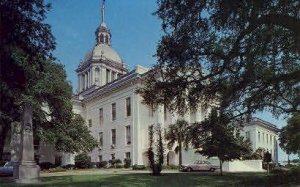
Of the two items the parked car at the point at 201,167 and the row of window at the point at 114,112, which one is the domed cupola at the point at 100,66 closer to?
the row of window at the point at 114,112

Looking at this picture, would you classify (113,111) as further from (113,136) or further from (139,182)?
(139,182)

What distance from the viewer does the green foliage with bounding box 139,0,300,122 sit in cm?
1470

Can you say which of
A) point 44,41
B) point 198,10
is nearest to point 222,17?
point 198,10

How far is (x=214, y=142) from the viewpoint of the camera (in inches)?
1193

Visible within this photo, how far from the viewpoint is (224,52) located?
695 inches

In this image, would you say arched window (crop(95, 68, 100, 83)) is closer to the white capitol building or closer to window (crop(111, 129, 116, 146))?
the white capitol building

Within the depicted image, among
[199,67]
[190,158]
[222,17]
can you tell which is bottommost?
[190,158]

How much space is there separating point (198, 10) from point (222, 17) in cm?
103

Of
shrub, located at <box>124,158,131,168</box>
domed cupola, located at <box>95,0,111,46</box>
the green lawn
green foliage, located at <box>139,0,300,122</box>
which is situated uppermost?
domed cupola, located at <box>95,0,111,46</box>

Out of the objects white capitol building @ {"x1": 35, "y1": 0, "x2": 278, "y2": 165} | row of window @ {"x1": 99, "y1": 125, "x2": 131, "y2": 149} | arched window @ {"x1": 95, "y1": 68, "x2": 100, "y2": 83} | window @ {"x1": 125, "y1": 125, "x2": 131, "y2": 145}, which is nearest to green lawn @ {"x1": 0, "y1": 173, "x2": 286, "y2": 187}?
white capitol building @ {"x1": 35, "y1": 0, "x2": 278, "y2": 165}

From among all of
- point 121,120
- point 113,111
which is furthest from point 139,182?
point 113,111

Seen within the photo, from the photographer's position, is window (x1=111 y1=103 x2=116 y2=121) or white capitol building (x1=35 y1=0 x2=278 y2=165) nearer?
white capitol building (x1=35 y1=0 x2=278 y2=165)

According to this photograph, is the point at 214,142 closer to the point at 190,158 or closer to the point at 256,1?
the point at 256,1

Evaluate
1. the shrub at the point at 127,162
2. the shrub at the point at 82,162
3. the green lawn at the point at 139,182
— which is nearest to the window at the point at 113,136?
the shrub at the point at 127,162
